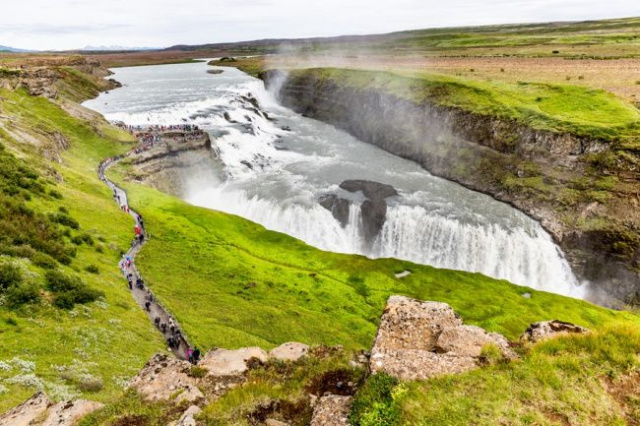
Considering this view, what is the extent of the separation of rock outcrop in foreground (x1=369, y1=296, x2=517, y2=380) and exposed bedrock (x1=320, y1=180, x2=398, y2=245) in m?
40.0

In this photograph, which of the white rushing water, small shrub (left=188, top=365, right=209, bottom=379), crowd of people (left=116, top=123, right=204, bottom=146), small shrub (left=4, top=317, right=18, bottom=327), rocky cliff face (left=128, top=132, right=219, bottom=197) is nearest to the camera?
small shrub (left=188, top=365, right=209, bottom=379)

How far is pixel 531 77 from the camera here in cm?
8906

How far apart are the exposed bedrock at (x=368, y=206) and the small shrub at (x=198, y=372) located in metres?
41.0

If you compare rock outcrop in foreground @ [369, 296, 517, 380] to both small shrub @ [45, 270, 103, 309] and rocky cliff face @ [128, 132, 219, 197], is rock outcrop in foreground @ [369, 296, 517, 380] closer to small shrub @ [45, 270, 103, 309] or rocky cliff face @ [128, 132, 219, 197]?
small shrub @ [45, 270, 103, 309]

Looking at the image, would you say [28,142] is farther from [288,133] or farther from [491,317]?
[491,317]

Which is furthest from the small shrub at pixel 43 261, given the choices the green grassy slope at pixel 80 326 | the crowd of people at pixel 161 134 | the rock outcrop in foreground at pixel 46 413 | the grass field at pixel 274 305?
the crowd of people at pixel 161 134

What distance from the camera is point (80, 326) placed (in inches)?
976

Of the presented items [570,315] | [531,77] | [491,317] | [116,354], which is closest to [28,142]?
[116,354]

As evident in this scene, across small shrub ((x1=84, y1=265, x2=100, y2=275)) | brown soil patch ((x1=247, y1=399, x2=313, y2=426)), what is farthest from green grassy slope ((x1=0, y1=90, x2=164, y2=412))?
brown soil patch ((x1=247, y1=399, x2=313, y2=426))

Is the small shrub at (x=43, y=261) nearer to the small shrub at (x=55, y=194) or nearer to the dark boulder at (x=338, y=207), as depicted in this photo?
the small shrub at (x=55, y=194)

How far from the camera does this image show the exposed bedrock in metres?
55.7

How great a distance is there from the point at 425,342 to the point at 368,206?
43694 mm

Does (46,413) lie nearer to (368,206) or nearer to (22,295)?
(22,295)

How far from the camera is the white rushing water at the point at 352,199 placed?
5072 cm
